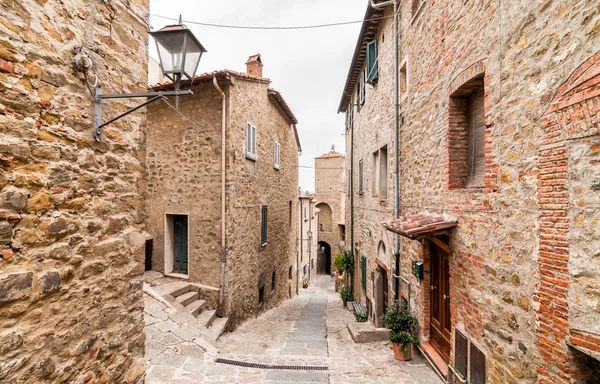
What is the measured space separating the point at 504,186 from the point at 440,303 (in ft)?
9.42

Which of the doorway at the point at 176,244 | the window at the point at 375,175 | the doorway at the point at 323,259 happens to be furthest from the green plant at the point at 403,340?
the doorway at the point at 323,259

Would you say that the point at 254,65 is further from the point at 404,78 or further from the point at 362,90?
the point at 404,78

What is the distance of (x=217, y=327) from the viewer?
7.67 metres

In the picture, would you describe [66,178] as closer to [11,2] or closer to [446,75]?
[11,2]

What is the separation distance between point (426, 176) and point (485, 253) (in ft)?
7.08

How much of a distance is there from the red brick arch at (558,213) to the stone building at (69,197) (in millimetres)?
4083

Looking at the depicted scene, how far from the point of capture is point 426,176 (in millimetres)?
5797

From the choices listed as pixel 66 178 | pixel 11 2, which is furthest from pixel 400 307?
pixel 11 2

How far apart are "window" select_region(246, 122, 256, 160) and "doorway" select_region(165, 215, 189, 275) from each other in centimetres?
270

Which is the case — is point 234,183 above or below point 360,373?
above

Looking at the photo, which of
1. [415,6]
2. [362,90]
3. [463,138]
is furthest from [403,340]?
[362,90]

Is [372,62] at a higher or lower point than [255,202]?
higher

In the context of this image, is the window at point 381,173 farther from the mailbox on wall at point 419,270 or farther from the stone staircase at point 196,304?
the stone staircase at point 196,304

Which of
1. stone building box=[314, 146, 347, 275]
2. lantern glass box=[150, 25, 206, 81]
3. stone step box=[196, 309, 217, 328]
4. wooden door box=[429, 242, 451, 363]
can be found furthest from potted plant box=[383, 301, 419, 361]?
stone building box=[314, 146, 347, 275]
